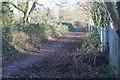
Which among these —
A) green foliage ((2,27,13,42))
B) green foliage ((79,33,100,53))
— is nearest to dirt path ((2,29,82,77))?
green foliage ((2,27,13,42))

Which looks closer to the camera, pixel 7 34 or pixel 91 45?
pixel 91 45

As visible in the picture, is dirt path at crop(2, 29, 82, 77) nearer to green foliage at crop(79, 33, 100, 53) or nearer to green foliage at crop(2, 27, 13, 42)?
green foliage at crop(2, 27, 13, 42)

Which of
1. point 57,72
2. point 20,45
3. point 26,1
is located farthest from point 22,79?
point 26,1

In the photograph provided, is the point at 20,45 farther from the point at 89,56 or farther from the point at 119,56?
the point at 119,56

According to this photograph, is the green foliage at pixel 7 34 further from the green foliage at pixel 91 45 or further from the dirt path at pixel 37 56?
the green foliage at pixel 91 45

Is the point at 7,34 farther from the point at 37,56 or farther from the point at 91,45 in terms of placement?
the point at 91,45

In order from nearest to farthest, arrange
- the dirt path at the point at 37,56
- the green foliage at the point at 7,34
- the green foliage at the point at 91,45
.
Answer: the dirt path at the point at 37,56 → the green foliage at the point at 91,45 → the green foliage at the point at 7,34

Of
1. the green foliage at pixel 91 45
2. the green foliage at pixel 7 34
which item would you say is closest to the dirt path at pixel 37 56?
the green foliage at pixel 7 34

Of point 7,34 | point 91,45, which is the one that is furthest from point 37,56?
point 91,45

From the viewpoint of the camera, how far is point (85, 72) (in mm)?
9164

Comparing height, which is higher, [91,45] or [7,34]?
[7,34]

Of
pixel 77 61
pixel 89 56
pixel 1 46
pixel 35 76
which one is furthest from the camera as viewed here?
pixel 1 46

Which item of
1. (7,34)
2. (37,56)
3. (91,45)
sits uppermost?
(7,34)

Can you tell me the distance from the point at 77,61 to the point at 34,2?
18154mm
